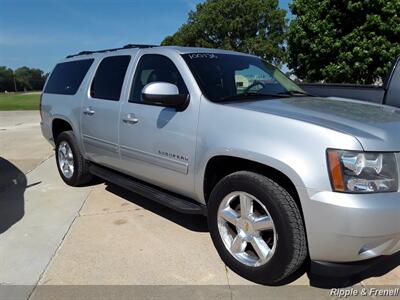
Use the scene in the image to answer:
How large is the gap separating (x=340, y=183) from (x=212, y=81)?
1.71m

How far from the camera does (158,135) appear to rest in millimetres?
4070

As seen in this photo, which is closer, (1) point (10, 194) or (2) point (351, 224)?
(2) point (351, 224)

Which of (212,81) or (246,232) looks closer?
(246,232)

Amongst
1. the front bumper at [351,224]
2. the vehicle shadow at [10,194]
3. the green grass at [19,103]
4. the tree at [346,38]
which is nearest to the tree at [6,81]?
the green grass at [19,103]

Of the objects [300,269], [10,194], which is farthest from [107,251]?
[10,194]

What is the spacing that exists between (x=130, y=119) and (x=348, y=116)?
222 cm

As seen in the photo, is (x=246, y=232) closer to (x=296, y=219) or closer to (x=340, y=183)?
(x=296, y=219)

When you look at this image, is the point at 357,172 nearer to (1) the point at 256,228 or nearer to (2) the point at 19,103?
(1) the point at 256,228

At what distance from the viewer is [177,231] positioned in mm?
4504

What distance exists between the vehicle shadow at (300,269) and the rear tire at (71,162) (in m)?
0.42

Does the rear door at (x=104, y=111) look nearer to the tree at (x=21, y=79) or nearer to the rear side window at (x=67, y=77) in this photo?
the rear side window at (x=67, y=77)

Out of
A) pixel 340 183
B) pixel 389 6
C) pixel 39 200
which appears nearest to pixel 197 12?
pixel 389 6

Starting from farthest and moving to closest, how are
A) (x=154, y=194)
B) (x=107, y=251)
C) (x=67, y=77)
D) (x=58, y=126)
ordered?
1. (x=58, y=126)
2. (x=67, y=77)
3. (x=154, y=194)
4. (x=107, y=251)

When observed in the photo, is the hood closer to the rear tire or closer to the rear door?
the rear door
